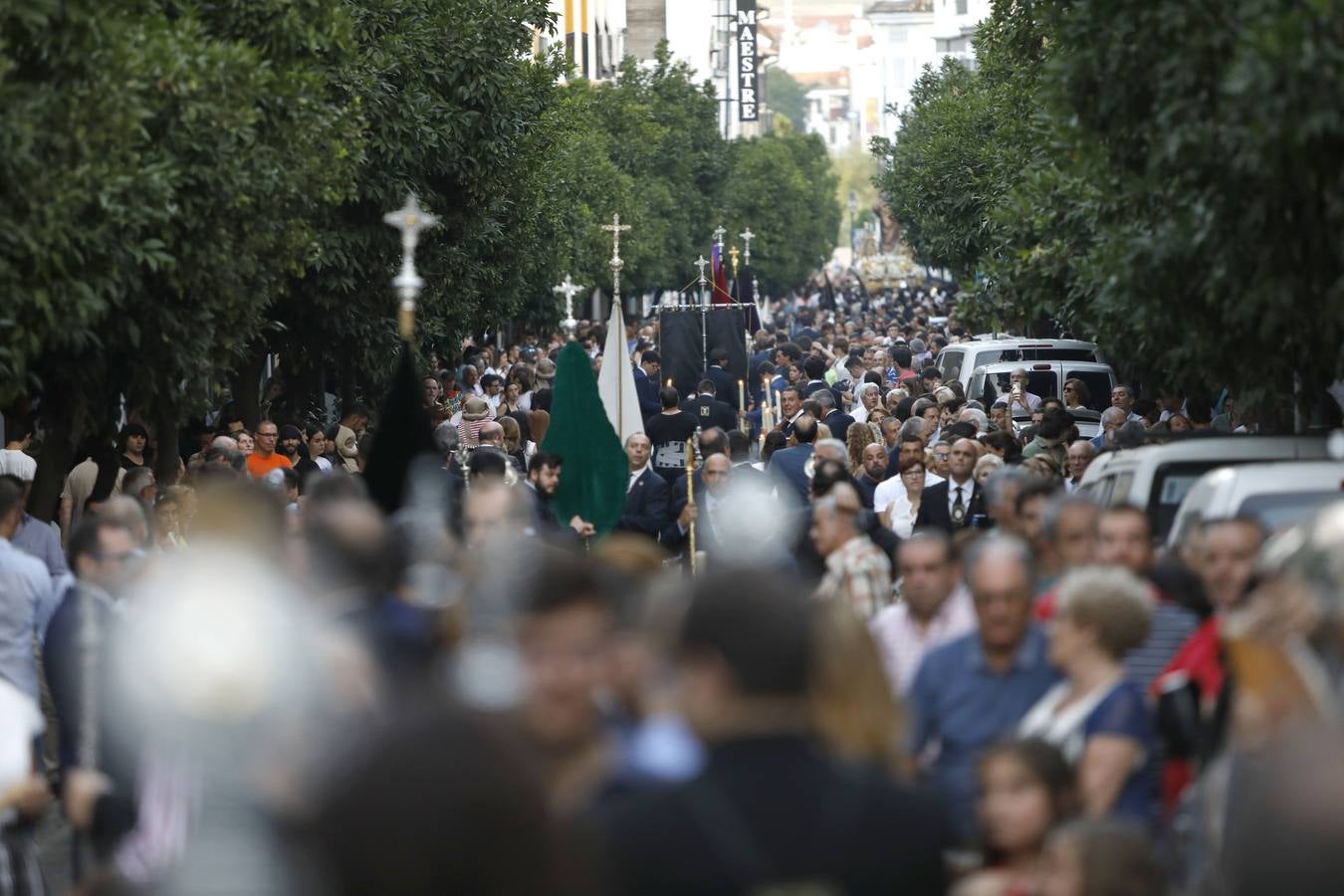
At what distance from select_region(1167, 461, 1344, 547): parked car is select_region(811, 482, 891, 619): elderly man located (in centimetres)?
112

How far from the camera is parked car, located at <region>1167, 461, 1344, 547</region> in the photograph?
9.26 m

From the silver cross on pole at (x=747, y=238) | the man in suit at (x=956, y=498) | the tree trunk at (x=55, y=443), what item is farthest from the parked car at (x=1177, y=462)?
the silver cross on pole at (x=747, y=238)

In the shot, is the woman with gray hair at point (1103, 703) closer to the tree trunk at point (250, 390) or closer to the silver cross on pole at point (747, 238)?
the tree trunk at point (250, 390)

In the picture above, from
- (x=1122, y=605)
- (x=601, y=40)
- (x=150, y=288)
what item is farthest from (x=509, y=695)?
(x=601, y=40)

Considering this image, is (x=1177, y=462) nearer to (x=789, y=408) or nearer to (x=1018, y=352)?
(x=789, y=408)

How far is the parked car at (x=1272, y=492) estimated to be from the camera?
926 centimetres

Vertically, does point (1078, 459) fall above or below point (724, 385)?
above

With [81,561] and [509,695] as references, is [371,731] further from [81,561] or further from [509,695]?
[81,561]

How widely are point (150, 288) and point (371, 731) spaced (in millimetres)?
12511

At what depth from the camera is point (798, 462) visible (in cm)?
1656

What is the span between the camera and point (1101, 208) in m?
14.4

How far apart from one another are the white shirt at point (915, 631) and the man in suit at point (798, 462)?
7.48 m

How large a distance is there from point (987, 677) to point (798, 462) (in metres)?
9.58

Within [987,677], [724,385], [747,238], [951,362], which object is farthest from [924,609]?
[747,238]
